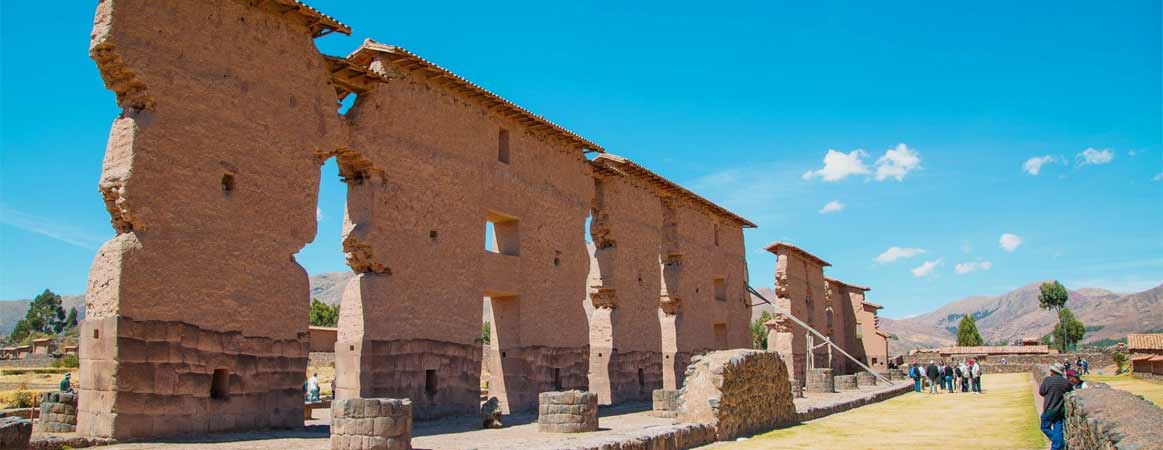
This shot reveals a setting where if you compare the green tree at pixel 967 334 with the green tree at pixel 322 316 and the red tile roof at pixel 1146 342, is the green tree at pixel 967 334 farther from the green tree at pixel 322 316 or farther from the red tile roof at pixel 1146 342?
the green tree at pixel 322 316

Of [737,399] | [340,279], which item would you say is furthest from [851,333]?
[340,279]

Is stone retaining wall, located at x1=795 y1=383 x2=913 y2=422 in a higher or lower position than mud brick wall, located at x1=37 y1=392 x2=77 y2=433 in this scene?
lower

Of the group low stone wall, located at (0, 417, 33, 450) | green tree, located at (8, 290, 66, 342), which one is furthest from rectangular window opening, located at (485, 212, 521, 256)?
green tree, located at (8, 290, 66, 342)

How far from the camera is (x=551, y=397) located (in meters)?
13.9

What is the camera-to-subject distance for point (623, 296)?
22.7m

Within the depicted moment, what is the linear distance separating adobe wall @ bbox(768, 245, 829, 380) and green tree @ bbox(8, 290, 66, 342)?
77874mm

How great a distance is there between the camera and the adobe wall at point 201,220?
10.6m

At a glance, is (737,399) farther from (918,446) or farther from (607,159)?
(607,159)

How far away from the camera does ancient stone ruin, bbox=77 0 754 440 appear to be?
10.8 metres

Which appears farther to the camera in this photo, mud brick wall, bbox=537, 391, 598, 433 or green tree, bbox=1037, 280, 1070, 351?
green tree, bbox=1037, 280, 1070, 351

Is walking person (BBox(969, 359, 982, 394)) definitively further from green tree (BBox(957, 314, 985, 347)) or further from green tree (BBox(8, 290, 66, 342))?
green tree (BBox(8, 290, 66, 342))

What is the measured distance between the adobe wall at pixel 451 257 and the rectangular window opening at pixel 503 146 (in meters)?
0.14

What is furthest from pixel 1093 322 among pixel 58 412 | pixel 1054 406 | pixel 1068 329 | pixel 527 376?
pixel 58 412

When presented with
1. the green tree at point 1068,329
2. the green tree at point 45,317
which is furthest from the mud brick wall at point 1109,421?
the green tree at point 45,317
